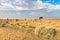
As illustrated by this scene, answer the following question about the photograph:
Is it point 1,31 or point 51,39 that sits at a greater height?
point 1,31

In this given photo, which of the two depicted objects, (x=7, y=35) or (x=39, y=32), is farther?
(x=39, y=32)

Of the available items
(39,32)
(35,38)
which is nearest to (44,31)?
(39,32)

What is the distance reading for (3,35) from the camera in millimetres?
20109

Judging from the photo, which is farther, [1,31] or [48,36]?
[48,36]

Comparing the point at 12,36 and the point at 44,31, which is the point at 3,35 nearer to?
the point at 12,36

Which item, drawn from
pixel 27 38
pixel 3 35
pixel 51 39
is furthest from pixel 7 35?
pixel 51 39

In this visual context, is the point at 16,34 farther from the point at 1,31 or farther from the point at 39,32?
the point at 39,32

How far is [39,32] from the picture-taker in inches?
982

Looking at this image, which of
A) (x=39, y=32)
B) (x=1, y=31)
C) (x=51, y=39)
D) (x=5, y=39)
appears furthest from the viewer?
(x=39, y=32)

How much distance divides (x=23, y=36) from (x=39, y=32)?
4.77m

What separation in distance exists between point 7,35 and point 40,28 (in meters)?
6.20

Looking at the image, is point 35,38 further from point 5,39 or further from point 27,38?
point 5,39

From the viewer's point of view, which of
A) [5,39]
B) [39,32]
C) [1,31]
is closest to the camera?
[5,39]

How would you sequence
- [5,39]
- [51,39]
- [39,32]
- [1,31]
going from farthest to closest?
[39,32]
[51,39]
[1,31]
[5,39]
